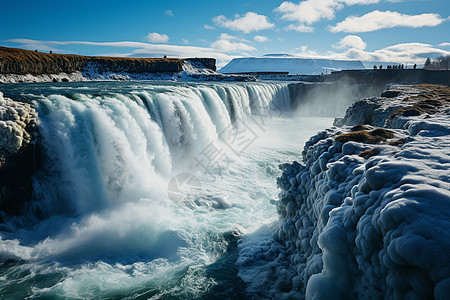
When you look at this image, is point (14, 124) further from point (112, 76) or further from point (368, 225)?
point (112, 76)

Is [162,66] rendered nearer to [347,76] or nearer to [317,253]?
[347,76]

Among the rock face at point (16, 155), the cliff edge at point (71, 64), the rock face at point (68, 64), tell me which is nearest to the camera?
the rock face at point (16, 155)

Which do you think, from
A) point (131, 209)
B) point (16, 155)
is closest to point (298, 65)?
point (131, 209)

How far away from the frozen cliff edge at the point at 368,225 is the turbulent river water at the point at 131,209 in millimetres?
1232

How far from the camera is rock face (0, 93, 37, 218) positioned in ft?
24.7

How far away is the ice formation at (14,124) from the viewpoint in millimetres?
7559

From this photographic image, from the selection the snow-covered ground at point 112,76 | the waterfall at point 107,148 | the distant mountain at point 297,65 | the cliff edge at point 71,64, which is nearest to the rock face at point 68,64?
the cliff edge at point 71,64

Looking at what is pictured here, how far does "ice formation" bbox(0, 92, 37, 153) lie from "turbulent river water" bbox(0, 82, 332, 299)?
426 mm

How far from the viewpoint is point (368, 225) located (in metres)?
3.14

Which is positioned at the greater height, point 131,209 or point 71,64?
point 71,64

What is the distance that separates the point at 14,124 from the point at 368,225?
9.27 meters

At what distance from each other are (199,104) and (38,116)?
29.6 ft

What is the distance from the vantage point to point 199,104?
1622cm

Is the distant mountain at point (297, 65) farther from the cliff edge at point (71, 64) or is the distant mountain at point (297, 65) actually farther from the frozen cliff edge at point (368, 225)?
the frozen cliff edge at point (368, 225)
